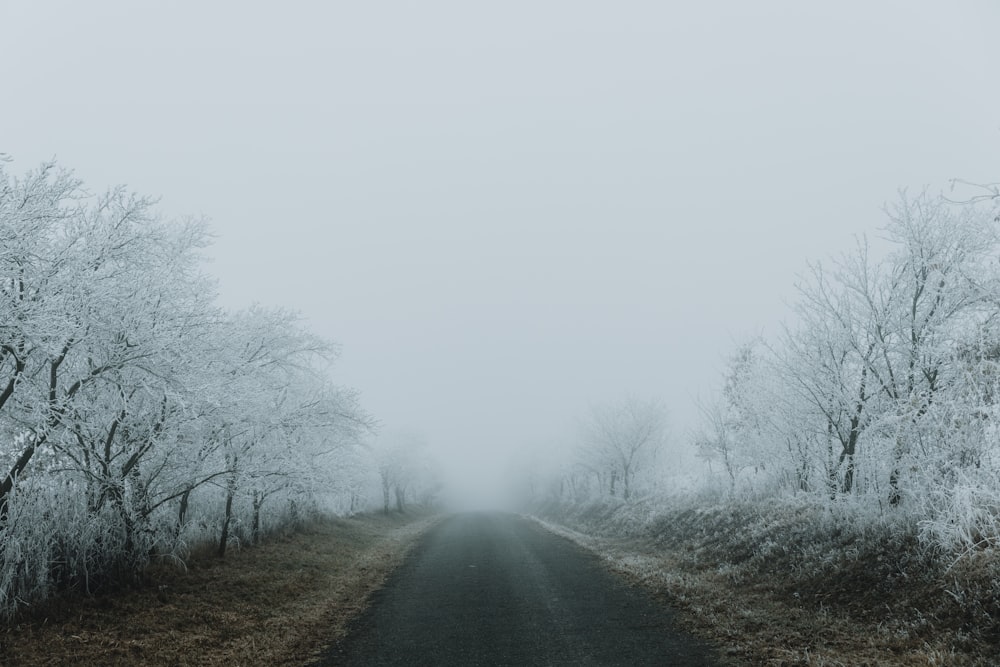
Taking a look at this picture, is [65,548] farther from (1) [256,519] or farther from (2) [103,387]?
(1) [256,519]

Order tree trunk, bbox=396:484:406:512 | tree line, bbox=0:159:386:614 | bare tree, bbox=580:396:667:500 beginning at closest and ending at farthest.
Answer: tree line, bbox=0:159:386:614 < bare tree, bbox=580:396:667:500 < tree trunk, bbox=396:484:406:512

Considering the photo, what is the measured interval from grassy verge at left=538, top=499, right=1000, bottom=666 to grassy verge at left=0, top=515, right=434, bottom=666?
24.9 ft

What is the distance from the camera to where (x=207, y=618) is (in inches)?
433


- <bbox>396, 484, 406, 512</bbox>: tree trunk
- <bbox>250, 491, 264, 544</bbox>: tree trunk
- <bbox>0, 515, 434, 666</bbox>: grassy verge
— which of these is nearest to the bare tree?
<bbox>396, 484, 406, 512</bbox>: tree trunk

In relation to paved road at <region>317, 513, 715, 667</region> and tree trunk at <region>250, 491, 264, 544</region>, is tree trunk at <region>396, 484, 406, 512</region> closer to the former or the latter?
tree trunk at <region>250, 491, 264, 544</region>

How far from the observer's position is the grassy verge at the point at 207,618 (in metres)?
8.73


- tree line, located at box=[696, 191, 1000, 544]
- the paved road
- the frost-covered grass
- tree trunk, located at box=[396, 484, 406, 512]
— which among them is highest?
tree line, located at box=[696, 191, 1000, 544]

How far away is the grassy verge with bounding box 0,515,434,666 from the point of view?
873 cm

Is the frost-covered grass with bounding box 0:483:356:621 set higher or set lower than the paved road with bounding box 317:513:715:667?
higher

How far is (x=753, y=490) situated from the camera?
80.9 feet

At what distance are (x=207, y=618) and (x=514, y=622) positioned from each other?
21.1ft

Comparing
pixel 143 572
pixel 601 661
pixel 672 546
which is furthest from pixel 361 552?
pixel 601 661

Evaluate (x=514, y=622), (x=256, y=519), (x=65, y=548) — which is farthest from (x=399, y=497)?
(x=514, y=622)

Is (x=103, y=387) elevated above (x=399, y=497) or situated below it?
above
